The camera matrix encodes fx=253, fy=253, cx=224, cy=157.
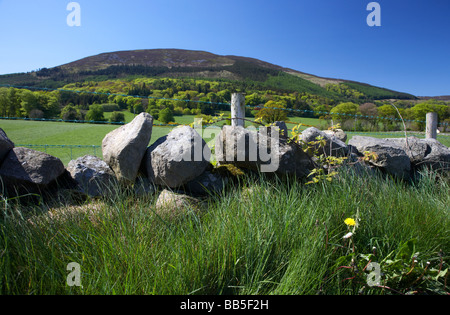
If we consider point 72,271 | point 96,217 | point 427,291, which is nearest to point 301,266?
point 427,291

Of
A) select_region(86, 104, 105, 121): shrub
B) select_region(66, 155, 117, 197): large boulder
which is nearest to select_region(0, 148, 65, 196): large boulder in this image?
select_region(66, 155, 117, 197): large boulder

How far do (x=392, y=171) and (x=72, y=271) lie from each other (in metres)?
4.07

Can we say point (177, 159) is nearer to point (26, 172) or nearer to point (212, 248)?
point (212, 248)

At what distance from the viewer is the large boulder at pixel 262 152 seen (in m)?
2.92

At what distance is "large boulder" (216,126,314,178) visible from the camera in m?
2.92

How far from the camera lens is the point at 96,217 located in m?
2.06

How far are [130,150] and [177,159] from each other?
55 cm

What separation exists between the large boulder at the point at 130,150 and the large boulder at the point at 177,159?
0.49ft

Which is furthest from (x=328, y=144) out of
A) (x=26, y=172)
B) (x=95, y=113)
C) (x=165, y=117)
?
(x=95, y=113)

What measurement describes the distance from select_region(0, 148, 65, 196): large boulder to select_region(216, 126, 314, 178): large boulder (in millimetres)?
1968

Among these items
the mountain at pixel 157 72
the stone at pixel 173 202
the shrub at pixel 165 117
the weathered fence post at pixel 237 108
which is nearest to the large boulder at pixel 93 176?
the stone at pixel 173 202

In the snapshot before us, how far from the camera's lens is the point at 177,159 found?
277 cm

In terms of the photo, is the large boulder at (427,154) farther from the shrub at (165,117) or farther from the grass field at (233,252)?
the shrub at (165,117)
